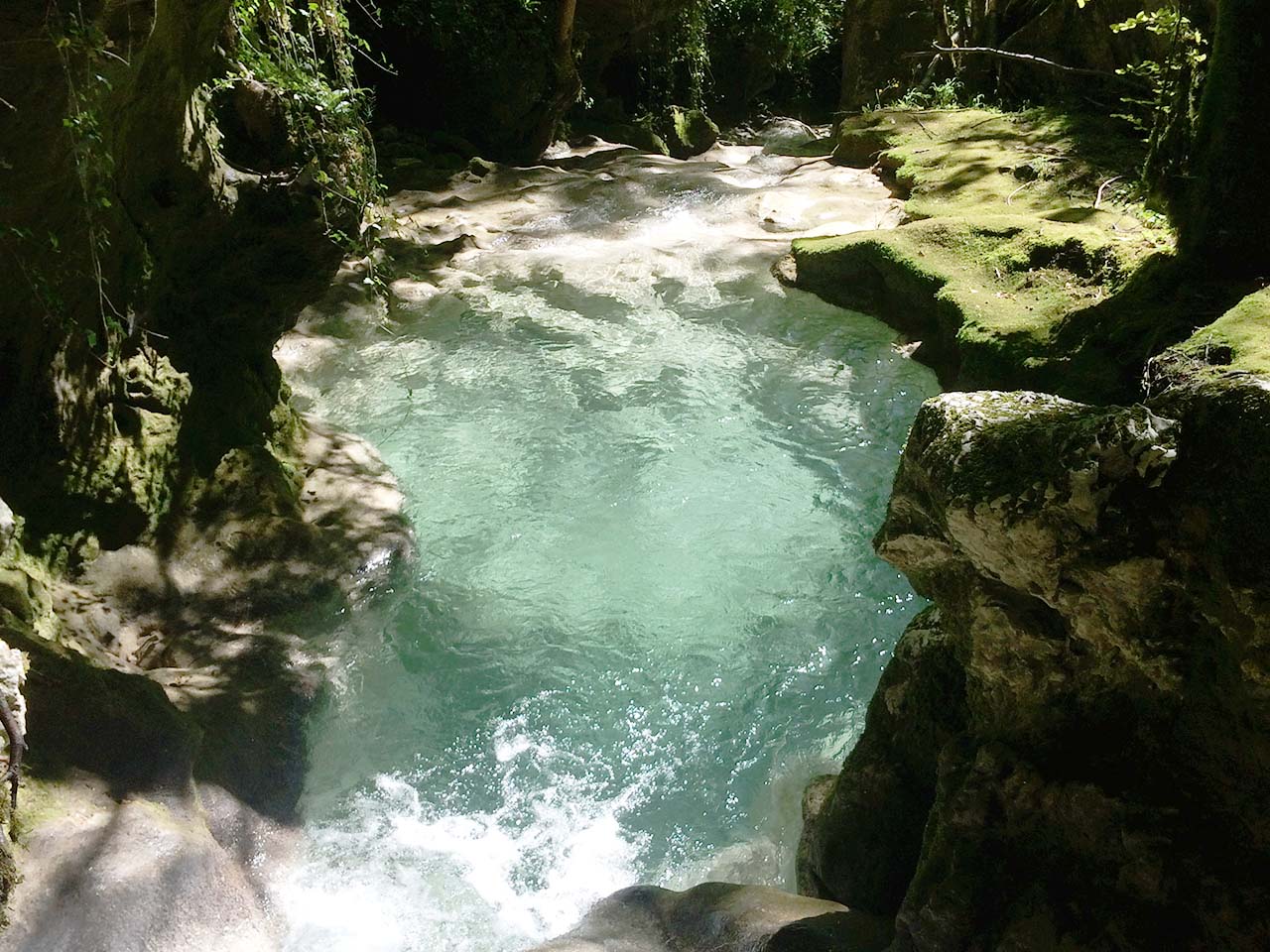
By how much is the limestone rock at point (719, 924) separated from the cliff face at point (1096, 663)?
25 centimetres

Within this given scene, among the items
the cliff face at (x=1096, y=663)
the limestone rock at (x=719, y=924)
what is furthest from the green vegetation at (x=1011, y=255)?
the limestone rock at (x=719, y=924)

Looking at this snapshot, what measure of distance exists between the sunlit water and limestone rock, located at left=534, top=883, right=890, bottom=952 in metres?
0.36

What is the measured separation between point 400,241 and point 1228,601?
8.10 m

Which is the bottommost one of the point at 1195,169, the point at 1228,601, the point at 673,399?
the point at 673,399

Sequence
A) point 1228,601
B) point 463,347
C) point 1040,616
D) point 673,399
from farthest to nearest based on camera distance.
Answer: point 463,347 < point 673,399 < point 1040,616 < point 1228,601

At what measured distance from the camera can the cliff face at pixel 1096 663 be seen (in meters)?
1.85

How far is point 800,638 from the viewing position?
4.74 metres

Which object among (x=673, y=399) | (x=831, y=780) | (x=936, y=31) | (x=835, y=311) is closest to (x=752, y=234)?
(x=835, y=311)

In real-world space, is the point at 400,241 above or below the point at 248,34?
below

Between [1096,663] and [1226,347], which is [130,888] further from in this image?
[1226,347]

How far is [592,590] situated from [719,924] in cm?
236

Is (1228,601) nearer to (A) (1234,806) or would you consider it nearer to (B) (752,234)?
(A) (1234,806)

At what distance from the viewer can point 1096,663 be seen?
7.05 ft

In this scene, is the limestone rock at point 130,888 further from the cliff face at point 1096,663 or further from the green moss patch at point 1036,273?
the green moss patch at point 1036,273
